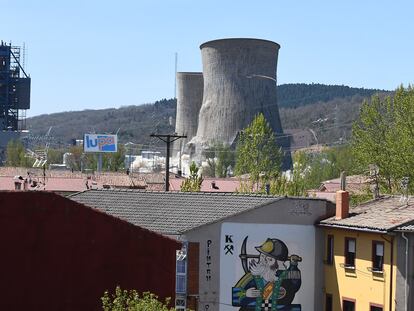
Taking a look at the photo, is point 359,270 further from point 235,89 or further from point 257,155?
point 235,89

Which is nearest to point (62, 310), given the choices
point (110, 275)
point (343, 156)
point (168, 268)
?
point (110, 275)

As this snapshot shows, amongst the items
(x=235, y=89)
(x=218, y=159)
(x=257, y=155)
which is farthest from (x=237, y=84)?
(x=257, y=155)

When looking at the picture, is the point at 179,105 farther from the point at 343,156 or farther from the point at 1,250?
the point at 1,250

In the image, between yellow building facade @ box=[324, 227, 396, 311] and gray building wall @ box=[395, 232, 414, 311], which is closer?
gray building wall @ box=[395, 232, 414, 311]

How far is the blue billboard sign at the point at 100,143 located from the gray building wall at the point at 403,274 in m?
83.9

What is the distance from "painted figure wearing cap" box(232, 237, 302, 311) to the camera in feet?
127

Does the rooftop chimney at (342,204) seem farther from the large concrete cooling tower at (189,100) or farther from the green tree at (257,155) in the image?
the large concrete cooling tower at (189,100)

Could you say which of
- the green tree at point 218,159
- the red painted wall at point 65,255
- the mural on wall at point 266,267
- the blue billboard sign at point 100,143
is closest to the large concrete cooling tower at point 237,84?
the green tree at point 218,159

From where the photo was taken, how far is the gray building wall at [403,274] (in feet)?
117

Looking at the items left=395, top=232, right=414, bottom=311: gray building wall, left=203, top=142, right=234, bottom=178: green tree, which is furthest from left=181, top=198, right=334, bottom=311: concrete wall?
left=203, top=142, right=234, bottom=178: green tree

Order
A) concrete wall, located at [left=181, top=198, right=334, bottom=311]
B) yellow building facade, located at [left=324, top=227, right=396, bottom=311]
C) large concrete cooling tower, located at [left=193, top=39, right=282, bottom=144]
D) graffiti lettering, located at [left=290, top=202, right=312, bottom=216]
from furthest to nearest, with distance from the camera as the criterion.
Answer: large concrete cooling tower, located at [left=193, top=39, right=282, bottom=144], graffiti lettering, located at [left=290, top=202, right=312, bottom=216], concrete wall, located at [left=181, top=198, right=334, bottom=311], yellow building facade, located at [left=324, top=227, right=396, bottom=311]

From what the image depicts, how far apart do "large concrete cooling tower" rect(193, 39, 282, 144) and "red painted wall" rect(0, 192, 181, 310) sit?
95.7 m

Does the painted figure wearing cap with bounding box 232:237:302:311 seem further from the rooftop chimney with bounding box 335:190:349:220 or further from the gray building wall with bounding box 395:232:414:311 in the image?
the gray building wall with bounding box 395:232:414:311

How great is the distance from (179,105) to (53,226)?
127977mm
